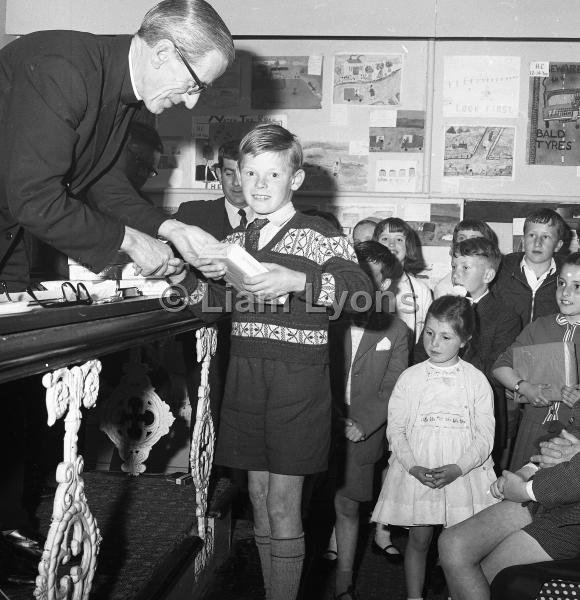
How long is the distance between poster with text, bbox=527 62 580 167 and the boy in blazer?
154 cm

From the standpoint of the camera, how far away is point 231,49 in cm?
192

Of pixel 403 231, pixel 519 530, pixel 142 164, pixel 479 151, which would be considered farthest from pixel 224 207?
pixel 519 530

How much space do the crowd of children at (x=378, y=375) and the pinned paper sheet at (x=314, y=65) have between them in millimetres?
958

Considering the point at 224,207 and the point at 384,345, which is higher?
the point at 224,207

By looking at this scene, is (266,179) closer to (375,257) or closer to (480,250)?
(375,257)

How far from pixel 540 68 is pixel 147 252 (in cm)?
304

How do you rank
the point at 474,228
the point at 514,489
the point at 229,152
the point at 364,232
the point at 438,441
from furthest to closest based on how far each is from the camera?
the point at 364,232, the point at 474,228, the point at 229,152, the point at 438,441, the point at 514,489

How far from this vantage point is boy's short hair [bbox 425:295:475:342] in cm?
273

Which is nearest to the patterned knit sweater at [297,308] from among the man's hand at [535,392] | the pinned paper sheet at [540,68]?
the man's hand at [535,392]

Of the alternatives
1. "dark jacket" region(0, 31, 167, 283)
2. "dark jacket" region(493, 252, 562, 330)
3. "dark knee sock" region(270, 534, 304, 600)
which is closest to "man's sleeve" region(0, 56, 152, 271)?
"dark jacket" region(0, 31, 167, 283)

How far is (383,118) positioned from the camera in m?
4.14

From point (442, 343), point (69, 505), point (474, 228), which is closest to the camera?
point (69, 505)

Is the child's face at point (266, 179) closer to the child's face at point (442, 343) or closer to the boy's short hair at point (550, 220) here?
the child's face at point (442, 343)

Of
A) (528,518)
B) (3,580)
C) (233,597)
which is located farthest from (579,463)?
(3,580)
